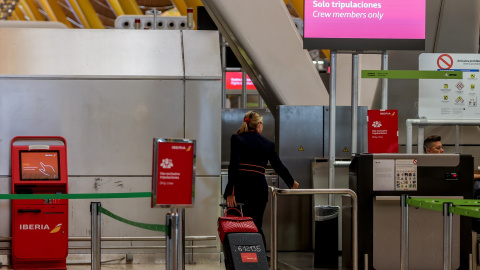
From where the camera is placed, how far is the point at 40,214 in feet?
28.4

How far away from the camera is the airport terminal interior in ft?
25.2

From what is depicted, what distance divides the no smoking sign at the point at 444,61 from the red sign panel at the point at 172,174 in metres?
4.91

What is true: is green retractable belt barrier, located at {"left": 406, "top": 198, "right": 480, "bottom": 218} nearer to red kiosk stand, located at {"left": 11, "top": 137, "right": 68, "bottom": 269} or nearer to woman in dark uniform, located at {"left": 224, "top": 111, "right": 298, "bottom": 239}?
woman in dark uniform, located at {"left": 224, "top": 111, "right": 298, "bottom": 239}

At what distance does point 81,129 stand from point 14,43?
1.36 m

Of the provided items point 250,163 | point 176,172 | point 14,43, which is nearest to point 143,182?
point 250,163

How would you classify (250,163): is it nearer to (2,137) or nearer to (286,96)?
(286,96)

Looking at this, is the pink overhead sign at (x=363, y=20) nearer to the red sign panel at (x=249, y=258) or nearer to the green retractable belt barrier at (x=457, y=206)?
the green retractable belt barrier at (x=457, y=206)

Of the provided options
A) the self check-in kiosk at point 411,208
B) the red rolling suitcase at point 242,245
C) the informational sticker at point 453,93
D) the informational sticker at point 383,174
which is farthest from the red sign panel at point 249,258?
the informational sticker at point 453,93

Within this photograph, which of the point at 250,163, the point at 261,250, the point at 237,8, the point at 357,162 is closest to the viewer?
the point at 261,250

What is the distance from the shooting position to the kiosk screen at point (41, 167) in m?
8.69

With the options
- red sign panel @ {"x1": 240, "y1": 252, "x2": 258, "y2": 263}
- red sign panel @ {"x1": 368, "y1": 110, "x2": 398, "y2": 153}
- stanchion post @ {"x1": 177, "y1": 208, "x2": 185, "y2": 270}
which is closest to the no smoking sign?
red sign panel @ {"x1": 368, "y1": 110, "x2": 398, "y2": 153}

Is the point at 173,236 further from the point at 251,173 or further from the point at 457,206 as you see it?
the point at 251,173

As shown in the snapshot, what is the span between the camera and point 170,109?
30.4 feet

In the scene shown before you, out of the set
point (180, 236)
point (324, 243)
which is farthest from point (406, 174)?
point (180, 236)
